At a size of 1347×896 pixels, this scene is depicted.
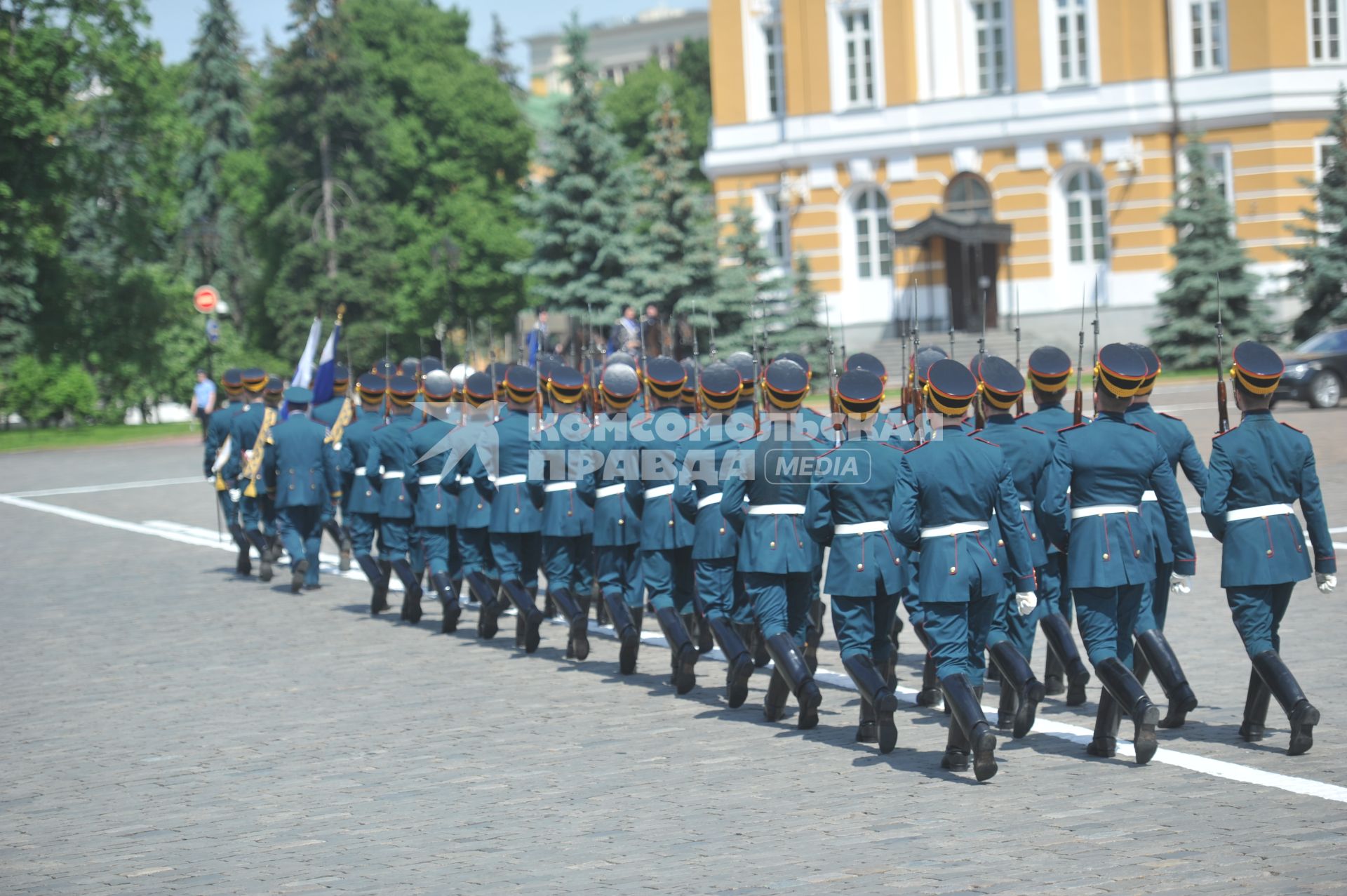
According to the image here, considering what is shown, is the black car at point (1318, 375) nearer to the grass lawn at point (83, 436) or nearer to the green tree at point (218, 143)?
the grass lawn at point (83, 436)

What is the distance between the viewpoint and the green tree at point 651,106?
6800 centimetres

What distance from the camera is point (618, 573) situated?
11.0 meters

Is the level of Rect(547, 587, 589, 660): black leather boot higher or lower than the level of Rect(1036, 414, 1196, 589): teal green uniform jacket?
lower

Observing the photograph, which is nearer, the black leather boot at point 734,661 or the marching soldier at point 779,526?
the marching soldier at point 779,526

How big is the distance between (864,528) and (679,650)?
1.92m

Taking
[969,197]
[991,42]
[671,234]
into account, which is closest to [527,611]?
[671,234]

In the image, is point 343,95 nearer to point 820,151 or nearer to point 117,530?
point 820,151

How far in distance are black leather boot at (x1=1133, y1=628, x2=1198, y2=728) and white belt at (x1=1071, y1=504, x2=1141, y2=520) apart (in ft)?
2.05

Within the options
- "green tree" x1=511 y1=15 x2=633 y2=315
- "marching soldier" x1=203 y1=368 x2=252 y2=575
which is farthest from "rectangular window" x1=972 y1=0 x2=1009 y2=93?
"marching soldier" x1=203 y1=368 x2=252 y2=575

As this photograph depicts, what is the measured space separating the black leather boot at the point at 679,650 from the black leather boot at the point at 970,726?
2387mm

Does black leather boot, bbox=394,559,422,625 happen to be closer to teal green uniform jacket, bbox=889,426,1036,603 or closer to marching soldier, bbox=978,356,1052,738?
marching soldier, bbox=978,356,1052,738

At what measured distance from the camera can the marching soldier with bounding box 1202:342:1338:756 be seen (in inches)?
318

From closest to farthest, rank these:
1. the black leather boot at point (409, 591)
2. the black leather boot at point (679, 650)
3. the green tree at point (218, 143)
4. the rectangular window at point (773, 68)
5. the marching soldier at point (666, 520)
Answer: the black leather boot at point (679, 650)
the marching soldier at point (666, 520)
the black leather boot at point (409, 591)
the rectangular window at point (773, 68)
the green tree at point (218, 143)

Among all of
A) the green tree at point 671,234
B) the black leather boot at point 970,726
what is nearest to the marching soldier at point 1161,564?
the black leather boot at point 970,726
